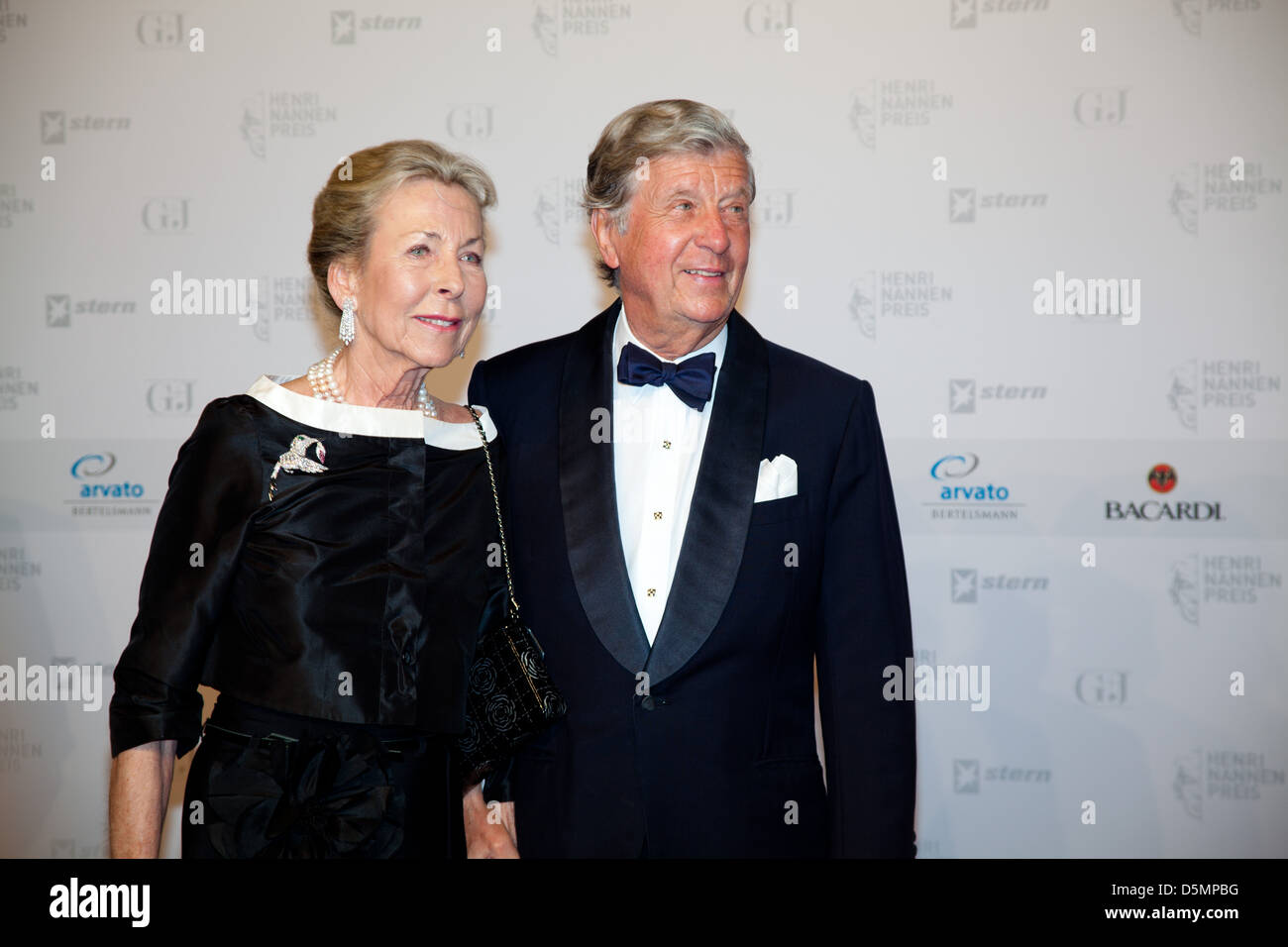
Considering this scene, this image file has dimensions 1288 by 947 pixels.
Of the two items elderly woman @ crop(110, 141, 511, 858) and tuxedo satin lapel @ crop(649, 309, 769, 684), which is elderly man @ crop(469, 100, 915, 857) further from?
elderly woman @ crop(110, 141, 511, 858)

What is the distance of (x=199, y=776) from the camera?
6.31ft

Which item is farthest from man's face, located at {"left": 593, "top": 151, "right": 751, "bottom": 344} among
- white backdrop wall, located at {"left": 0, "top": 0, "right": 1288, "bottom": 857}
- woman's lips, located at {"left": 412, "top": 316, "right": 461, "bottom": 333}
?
white backdrop wall, located at {"left": 0, "top": 0, "right": 1288, "bottom": 857}

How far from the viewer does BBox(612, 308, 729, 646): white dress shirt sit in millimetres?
2117

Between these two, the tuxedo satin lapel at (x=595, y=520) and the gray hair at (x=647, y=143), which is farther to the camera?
the gray hair at (x=647, y=143)

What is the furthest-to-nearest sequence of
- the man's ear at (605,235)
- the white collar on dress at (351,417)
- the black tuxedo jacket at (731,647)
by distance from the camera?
the man's ear at (605,235)
the black tuxedo jacket at (731,647)
the white collar on dress at (351,417)

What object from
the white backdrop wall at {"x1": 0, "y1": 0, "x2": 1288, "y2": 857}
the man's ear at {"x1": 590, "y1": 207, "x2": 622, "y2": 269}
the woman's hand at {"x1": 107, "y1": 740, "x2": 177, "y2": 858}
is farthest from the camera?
the white backdrop wall at {"x1": 0, "y1": 0, "x2": 1288, "y2": 857}

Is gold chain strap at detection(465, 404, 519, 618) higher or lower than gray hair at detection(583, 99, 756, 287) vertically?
lower

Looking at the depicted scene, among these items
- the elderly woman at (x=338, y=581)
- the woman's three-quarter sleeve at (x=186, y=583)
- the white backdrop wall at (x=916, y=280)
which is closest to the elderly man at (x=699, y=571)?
the elderly woman at (x=338, y=581)

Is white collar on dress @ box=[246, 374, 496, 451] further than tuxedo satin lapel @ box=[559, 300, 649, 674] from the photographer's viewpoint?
No

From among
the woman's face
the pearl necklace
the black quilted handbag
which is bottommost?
the black quilted handbag

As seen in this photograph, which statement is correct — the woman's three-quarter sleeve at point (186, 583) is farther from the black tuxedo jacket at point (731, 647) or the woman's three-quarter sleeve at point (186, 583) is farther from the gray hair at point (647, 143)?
the gray hair at point (647, 143)

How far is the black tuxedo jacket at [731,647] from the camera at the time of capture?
2.06 metres

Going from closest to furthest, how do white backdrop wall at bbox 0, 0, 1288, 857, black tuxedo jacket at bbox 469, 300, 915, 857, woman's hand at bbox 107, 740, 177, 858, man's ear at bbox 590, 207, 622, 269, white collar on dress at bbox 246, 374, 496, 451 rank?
woman's hand at bbox 107, 740, 177, 858, white collar on dress at bbox 246, 374, 496, 451, black tuxedo jacket at bbox 469, 300, 915, 857, man's ear at bbox 590, 207, 622, 269, white backdrop wall at bbox 0, 0, 1288, 857

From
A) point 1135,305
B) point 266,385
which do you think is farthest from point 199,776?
point 1135,305
